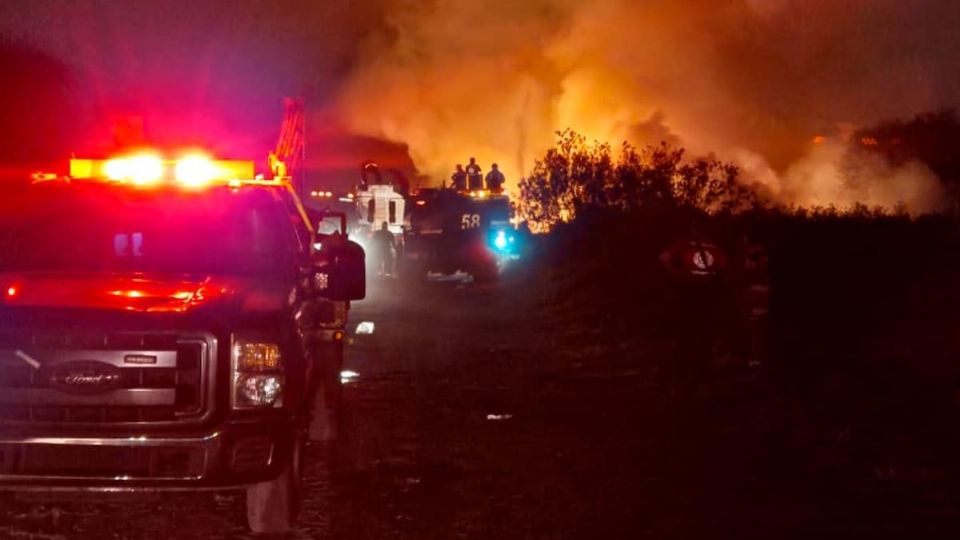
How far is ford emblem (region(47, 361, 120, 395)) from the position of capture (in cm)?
612

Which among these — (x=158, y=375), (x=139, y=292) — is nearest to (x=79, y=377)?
(x=158, y=375)

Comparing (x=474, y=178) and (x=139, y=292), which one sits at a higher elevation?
(x=474, y=178)

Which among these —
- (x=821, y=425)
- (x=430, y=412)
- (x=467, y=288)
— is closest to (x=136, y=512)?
(x=430, y=412)

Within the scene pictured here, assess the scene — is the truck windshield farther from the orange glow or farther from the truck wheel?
the truck wheel

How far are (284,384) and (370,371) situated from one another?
7.90 metres

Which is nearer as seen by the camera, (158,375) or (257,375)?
(158,375)

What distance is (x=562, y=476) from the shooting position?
28.5ft

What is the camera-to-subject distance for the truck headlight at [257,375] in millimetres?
6316

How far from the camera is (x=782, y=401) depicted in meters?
11.3

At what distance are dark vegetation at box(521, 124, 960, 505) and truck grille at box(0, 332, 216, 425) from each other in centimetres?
451

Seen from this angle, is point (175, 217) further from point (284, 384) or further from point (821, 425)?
point (821, 425)

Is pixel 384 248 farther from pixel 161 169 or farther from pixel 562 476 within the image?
pixel 161 169

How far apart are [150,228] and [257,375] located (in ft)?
5.98

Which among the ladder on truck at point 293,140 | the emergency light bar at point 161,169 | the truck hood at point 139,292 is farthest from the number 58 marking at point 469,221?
the truck hood at point 139,292
